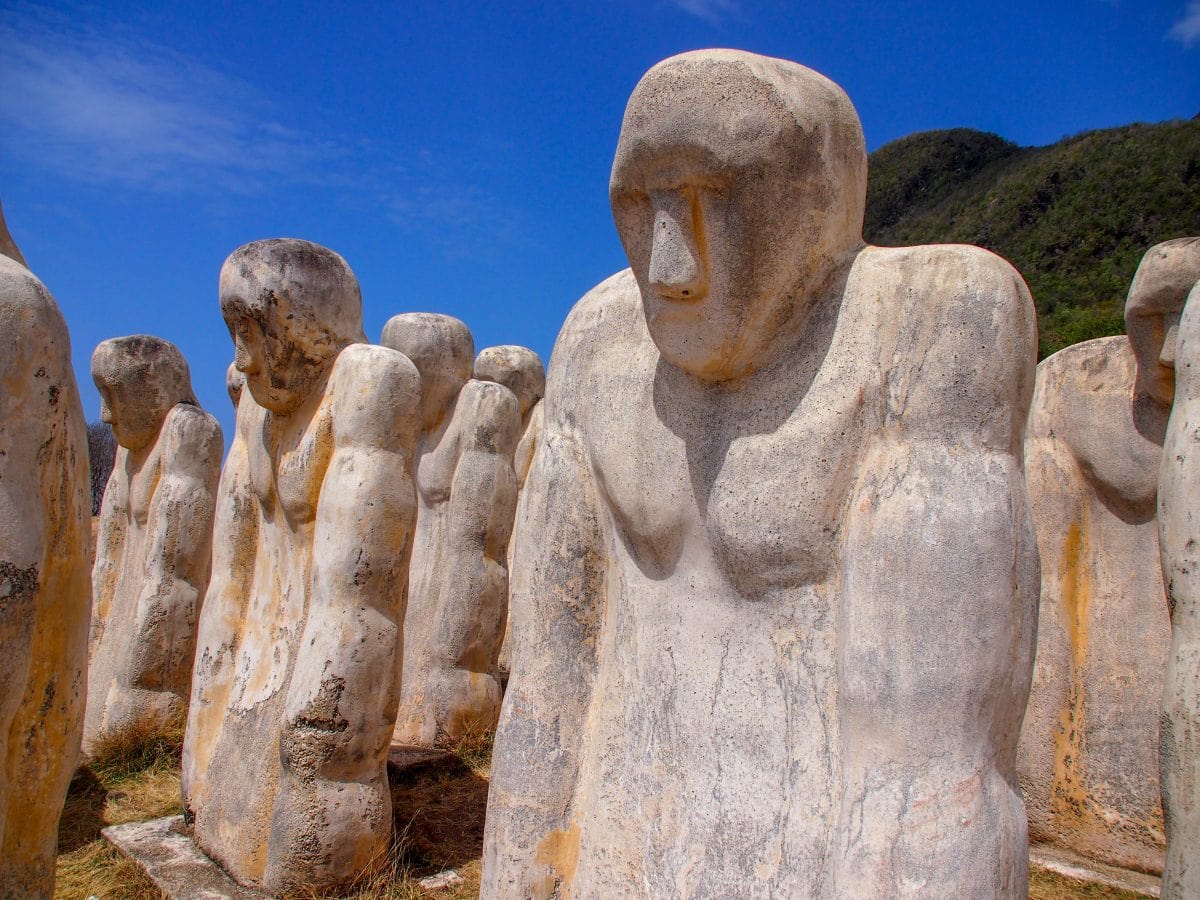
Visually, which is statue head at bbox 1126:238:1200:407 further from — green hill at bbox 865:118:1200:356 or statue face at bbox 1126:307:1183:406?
green hill at bbox 865:118:1200:356

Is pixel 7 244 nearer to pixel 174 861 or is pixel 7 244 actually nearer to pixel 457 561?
pixel 174 861

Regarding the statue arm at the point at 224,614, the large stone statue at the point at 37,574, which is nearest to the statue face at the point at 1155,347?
the statue arm at the point at 224,614

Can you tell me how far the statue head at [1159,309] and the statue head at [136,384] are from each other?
519cm

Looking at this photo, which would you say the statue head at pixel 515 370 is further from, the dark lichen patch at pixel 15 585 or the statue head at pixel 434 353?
the dark lichen patch at pixel 15 585

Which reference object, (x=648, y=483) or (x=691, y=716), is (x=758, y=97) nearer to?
(x=648, y=483)

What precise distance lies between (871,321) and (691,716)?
695 millimetres

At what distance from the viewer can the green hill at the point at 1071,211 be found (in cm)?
1886

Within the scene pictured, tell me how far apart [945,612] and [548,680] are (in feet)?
2.45

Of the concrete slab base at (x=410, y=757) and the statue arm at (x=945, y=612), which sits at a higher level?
the statue arm at (x=945, y=612)

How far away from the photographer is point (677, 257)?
5.66 feet

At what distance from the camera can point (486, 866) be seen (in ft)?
6.45

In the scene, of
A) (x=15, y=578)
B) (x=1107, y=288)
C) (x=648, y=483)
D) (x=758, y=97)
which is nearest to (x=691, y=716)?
(x=648, y=483)

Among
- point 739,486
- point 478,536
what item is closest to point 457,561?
point 478,536

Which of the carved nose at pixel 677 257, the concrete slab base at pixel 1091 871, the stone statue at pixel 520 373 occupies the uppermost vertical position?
the stone statue at pixel 520 373
